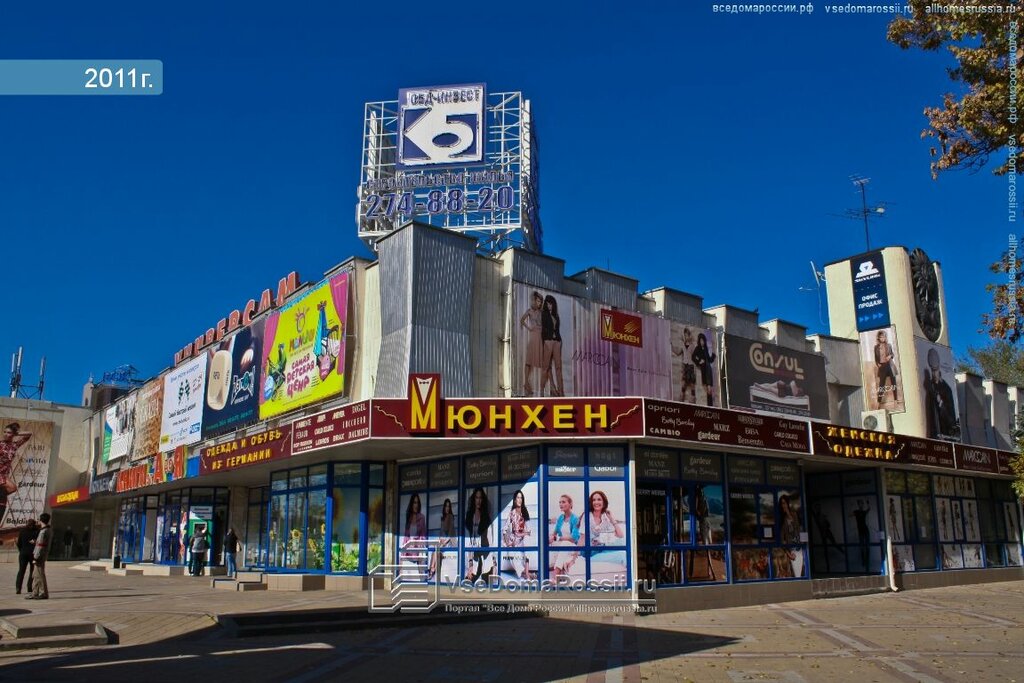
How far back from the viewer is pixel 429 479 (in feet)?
70.5

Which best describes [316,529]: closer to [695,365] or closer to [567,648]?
[567,648]

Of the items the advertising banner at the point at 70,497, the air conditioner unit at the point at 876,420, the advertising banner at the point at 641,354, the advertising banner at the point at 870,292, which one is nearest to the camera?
the advertising banner at the point at 641,354

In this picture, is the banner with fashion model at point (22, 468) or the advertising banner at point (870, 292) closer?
the advertising banner at point (870, 292)

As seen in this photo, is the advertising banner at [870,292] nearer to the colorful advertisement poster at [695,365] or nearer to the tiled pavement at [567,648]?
the colorful advertisement poster at [695,365]

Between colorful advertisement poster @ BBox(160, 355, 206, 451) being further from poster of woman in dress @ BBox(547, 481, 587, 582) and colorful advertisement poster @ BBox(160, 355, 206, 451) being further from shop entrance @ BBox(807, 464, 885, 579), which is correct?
shop entrance @ BBox(807, 464, 885, 579)

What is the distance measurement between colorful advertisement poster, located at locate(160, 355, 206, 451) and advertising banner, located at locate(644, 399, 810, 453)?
20.8 meters

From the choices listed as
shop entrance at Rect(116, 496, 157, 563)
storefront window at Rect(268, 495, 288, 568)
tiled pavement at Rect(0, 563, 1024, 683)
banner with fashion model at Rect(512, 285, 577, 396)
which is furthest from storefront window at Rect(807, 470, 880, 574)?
shop entrance at Rect(116, 496, 157, 563)

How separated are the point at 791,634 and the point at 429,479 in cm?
1015

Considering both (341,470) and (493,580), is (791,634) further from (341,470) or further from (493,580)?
(341,470)

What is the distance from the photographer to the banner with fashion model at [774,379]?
28.7 meters

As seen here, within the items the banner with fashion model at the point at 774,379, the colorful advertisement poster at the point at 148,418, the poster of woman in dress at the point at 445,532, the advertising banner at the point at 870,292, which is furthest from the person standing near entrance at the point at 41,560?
the advertising banner at the point at 870,292

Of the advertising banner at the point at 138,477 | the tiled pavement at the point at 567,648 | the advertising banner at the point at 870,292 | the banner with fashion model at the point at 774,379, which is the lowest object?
the tiled pavement at the point at 567,648

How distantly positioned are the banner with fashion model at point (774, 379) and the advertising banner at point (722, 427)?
6775mm

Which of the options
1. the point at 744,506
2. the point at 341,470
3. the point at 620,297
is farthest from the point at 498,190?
the point at 744,506
